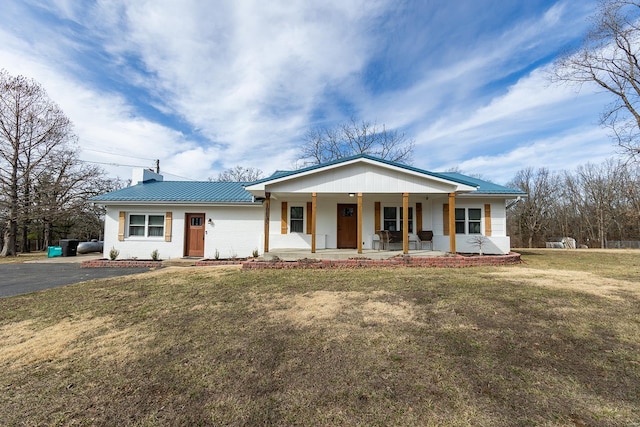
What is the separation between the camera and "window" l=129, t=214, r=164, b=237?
1298 cm

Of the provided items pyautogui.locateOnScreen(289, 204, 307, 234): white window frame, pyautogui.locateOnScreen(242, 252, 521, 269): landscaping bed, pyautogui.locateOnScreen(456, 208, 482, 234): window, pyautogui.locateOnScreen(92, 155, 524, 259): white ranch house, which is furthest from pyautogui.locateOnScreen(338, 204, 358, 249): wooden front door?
pyautogui.locateOnScreen(456, 208, 482, 234): window

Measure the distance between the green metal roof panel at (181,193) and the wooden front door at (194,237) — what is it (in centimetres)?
95

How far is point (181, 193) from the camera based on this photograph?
13562mm

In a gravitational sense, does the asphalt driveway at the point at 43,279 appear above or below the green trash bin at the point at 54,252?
below

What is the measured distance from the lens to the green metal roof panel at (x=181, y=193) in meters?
12.7

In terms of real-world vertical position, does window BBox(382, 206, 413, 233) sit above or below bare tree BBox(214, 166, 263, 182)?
below

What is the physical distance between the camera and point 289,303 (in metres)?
5.30

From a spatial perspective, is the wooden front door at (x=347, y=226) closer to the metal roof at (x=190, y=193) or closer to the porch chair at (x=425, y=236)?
the porch chair at (x=425, y=236)

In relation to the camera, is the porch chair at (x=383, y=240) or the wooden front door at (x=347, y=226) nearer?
the porch chair at (x=383, y=240)

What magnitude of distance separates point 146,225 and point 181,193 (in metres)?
1.99

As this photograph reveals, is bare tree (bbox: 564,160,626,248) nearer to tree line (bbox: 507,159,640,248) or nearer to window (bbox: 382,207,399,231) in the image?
tree line (bbox: 507,159,640,248)

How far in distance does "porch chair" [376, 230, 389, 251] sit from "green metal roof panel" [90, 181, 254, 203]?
562 centimetres

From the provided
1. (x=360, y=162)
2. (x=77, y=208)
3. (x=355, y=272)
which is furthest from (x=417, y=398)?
(x=77, y=208)

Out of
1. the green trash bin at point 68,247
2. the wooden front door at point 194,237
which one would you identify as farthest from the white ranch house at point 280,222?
the green trash bin at point 68,247
